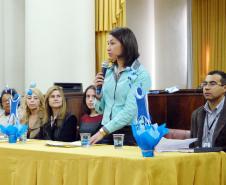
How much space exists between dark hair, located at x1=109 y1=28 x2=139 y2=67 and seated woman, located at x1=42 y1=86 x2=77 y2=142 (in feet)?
3.16

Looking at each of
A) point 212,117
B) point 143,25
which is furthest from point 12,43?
point 212,117

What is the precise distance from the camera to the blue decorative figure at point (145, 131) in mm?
2256

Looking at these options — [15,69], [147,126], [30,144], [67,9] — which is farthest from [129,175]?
[15,69]

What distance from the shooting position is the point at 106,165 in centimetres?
232

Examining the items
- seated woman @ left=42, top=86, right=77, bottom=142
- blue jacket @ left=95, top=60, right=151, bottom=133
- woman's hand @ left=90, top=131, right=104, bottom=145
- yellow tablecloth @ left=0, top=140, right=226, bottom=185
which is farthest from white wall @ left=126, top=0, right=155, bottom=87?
yellow tablecloth @ left=0, top=140, right=226, bottom=185

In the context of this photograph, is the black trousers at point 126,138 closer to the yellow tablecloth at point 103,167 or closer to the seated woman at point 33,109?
the yellow tablecloth at point 103,167

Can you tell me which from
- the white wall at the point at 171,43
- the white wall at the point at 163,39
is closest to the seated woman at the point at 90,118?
the white wall at the point at 163,39

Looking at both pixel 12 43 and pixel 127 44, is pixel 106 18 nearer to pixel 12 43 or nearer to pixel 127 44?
pixel 12 43

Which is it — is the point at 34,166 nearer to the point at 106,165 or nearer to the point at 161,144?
the point at 106,165

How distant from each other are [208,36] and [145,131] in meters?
8.94

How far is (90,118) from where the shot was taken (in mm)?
4211

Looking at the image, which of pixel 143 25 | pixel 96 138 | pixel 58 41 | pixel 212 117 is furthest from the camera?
pixel 143 25

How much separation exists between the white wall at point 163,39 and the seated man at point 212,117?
6.10 metres

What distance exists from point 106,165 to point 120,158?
0.10 m
